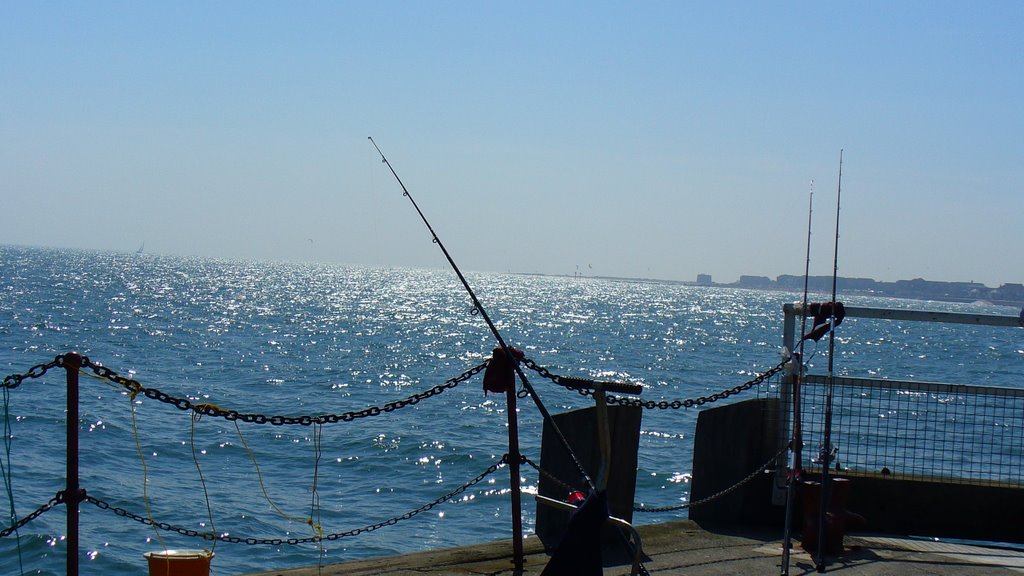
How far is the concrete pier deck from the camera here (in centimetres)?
616

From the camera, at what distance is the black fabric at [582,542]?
4570 mm

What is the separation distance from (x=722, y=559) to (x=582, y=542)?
7.54ft

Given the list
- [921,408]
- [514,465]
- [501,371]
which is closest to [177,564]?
[514,465]

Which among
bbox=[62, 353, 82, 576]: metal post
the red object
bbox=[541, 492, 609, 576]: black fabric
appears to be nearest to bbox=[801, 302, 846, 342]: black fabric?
the red object

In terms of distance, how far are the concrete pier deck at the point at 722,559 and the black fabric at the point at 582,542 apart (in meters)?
1.49

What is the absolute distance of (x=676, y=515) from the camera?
14477 millimetres

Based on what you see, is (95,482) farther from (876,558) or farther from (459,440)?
(876,558)

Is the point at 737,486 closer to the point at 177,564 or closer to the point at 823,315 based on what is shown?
the point at 823,315

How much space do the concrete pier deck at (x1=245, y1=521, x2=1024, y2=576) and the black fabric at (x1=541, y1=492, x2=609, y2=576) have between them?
58.6 inches

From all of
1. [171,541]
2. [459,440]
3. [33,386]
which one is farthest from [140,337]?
[171,541]

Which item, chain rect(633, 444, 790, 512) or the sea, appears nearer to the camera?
chain rect(633, 444, 790, 512)

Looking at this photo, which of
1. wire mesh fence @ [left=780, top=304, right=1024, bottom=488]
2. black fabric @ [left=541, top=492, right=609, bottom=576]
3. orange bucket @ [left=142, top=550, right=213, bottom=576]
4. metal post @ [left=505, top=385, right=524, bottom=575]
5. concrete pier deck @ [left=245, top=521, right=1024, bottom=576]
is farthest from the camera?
wire mesh fence @ [left=780, top=304, right=1024, bottom=488]

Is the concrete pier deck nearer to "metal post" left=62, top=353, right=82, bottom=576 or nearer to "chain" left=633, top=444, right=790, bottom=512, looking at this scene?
"chain" left=633, top=444, right=790, bottom=512

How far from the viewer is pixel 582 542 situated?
459cm
